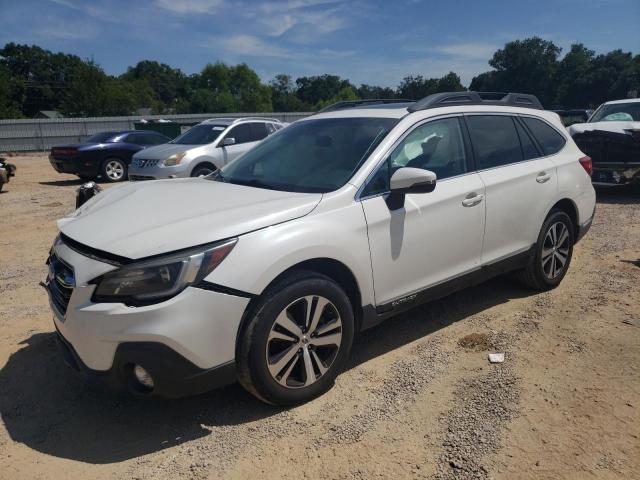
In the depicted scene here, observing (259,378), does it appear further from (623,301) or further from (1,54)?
(1,54)

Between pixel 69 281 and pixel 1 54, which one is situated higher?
pixel 1 54

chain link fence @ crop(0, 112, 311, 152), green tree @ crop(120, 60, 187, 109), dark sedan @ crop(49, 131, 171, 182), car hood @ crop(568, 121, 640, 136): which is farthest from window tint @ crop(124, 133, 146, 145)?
green tree @ crop(120, 60, 187, 109)

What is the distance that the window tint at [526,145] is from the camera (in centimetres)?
458

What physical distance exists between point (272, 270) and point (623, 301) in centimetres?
352

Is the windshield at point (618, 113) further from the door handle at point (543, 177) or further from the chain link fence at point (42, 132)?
the chain link fence at point (42, 132)

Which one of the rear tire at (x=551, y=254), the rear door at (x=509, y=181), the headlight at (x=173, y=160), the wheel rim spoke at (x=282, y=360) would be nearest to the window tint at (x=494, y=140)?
the rear door at (x=509, y=181)

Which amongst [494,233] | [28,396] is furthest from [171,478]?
[494,233]

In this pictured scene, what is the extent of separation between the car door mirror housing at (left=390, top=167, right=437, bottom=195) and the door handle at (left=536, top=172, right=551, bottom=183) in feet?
5.45

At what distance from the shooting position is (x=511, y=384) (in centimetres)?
329

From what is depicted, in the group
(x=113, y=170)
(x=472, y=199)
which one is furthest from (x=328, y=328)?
(x=113, y=170)

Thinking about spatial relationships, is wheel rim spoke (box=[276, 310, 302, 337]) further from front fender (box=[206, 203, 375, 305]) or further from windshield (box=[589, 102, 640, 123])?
windshield (box=[589, 102, 640, 123])

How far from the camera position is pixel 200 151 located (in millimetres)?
11211

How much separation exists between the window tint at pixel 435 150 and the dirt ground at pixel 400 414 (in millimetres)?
1300

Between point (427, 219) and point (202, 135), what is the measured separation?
9.39 metres
